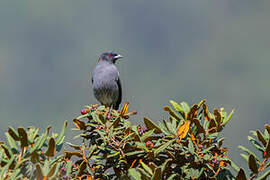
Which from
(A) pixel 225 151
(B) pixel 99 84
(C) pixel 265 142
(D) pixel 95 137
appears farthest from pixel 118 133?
(B) pixel 99 84

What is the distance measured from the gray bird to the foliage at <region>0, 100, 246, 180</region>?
6335mm

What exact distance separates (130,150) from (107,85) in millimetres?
6740

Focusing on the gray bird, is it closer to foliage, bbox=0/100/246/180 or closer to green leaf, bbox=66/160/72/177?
foliage, bbox=0/100/246/180

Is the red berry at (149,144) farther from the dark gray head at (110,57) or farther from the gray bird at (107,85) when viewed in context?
the dark gray head at (110,57)

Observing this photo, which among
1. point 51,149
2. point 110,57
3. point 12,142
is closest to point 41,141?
point 51,149

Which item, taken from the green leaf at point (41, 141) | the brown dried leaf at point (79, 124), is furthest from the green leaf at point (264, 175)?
the brown dried leaf at point (79, 124)

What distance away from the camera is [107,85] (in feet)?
32.7

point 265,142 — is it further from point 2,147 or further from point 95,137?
point 2,147

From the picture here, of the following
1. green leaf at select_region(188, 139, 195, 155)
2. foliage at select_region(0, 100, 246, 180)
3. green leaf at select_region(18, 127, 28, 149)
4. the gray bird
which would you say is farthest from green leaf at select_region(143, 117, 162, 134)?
the gray bird

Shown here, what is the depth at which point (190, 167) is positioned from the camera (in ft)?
9.83

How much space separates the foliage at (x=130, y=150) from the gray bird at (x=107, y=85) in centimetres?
633

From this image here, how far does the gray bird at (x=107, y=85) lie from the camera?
32.6 feet

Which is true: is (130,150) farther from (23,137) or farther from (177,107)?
(23,137)

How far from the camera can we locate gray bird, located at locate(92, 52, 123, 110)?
9.95 m
